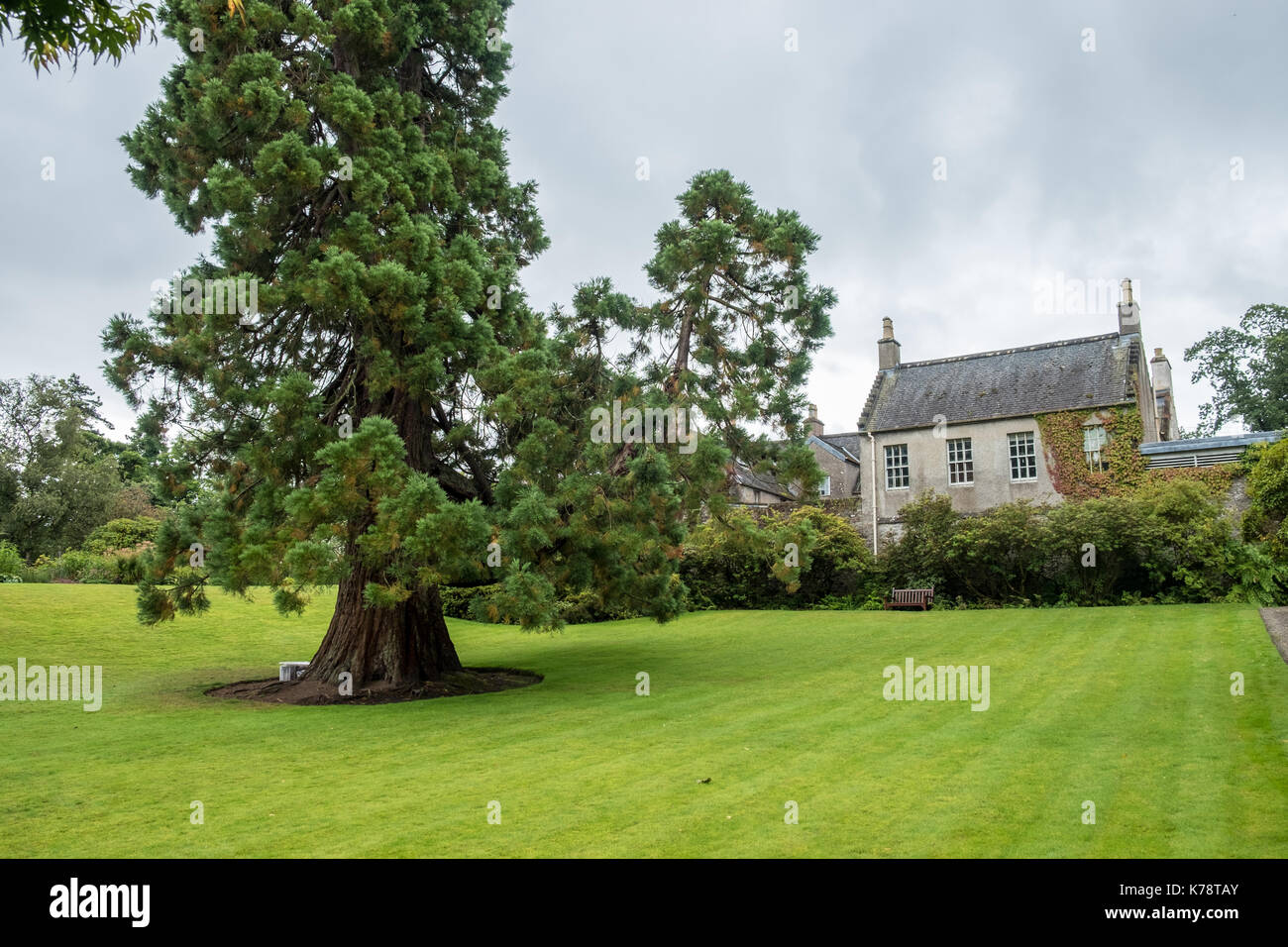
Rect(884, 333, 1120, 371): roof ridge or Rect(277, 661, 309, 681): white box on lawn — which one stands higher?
Rect(884, 333, 1120, 371): roof ridge

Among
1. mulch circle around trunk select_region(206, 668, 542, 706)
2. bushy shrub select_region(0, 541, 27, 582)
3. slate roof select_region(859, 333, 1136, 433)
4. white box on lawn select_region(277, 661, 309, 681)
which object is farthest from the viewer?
slate roof select_region(859, 333, 1136, 433)

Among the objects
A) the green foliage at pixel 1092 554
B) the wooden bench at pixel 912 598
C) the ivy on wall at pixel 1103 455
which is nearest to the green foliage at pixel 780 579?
the green foliage at pixel 1092 554

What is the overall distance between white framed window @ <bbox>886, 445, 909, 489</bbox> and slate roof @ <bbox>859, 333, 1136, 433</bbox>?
847 millimetres

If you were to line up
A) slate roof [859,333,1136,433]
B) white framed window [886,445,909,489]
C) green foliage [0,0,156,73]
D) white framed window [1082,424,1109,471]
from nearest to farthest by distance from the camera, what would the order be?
green foliage [0,0,156,73], white framed window [1082,424,1109,471], slate roof [859,333,1136,433], white framed window [886,445,909,489]

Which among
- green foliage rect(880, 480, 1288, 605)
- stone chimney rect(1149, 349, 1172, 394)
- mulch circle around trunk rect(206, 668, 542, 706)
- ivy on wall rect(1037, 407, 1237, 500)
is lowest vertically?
mulch circle around trunk rect(206, 668, 542, 706)

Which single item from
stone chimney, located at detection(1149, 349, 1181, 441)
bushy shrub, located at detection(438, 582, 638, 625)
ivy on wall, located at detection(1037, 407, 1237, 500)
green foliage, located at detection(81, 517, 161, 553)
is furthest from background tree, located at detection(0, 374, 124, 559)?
stone chimney, located at detection(1149, 349, 1181, 441)

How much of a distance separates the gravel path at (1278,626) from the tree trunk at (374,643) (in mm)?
13128

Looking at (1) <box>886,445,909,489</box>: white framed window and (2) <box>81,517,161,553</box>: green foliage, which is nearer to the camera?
(2) <box>81,517,161,553</box>: green foliage

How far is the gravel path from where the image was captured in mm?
12513

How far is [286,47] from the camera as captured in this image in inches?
547

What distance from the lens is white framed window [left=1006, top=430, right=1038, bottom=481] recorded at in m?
28.1

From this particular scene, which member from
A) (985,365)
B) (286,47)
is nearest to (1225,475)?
(985,365)

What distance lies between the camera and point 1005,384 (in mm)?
29797

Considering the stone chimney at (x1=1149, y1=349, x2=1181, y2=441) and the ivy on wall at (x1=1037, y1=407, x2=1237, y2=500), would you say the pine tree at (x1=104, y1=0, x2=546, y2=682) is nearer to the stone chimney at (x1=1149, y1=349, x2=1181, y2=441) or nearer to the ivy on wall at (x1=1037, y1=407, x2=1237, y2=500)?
the ivy on wall at (x1=1037, y1=407, x2=1237, y2=500)
